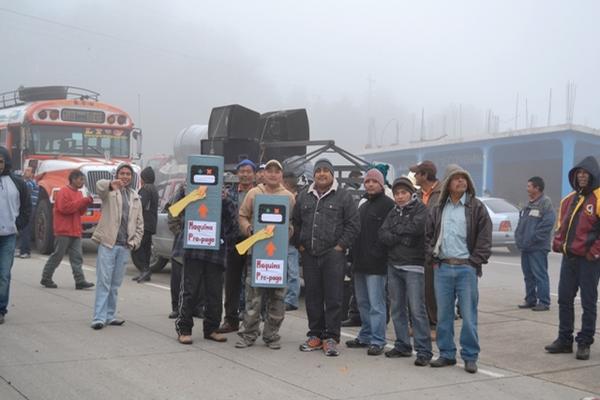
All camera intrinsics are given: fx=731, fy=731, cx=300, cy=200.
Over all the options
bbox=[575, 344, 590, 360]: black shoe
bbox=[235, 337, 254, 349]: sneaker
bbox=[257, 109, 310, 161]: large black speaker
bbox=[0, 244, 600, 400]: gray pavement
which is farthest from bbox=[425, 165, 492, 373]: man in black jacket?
bbox=[257, 109, 310, 161]: large black speaker

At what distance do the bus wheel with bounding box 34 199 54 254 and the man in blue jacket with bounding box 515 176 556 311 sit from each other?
9.72 m

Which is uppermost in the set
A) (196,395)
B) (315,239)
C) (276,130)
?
(276,130)

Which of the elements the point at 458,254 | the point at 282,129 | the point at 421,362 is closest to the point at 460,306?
the point at 458,254

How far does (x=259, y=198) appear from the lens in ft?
23.6

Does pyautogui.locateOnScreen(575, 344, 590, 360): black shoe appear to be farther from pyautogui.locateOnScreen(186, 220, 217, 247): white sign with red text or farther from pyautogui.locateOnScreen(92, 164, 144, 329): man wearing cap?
pyautogui.locateOnScreen(92, 164, 144, 329): man wearing cap

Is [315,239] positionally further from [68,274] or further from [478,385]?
[68,274]

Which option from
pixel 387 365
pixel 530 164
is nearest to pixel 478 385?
pixel 387 365

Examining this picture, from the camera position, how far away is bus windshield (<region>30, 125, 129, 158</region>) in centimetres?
1669

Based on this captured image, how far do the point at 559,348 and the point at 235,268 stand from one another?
11.1ft

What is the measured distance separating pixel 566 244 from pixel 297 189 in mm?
4230

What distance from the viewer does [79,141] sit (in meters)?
17.2

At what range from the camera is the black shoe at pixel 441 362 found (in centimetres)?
661

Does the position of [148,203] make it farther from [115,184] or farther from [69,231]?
[115,184]

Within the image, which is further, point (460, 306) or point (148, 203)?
point (148, 203)
